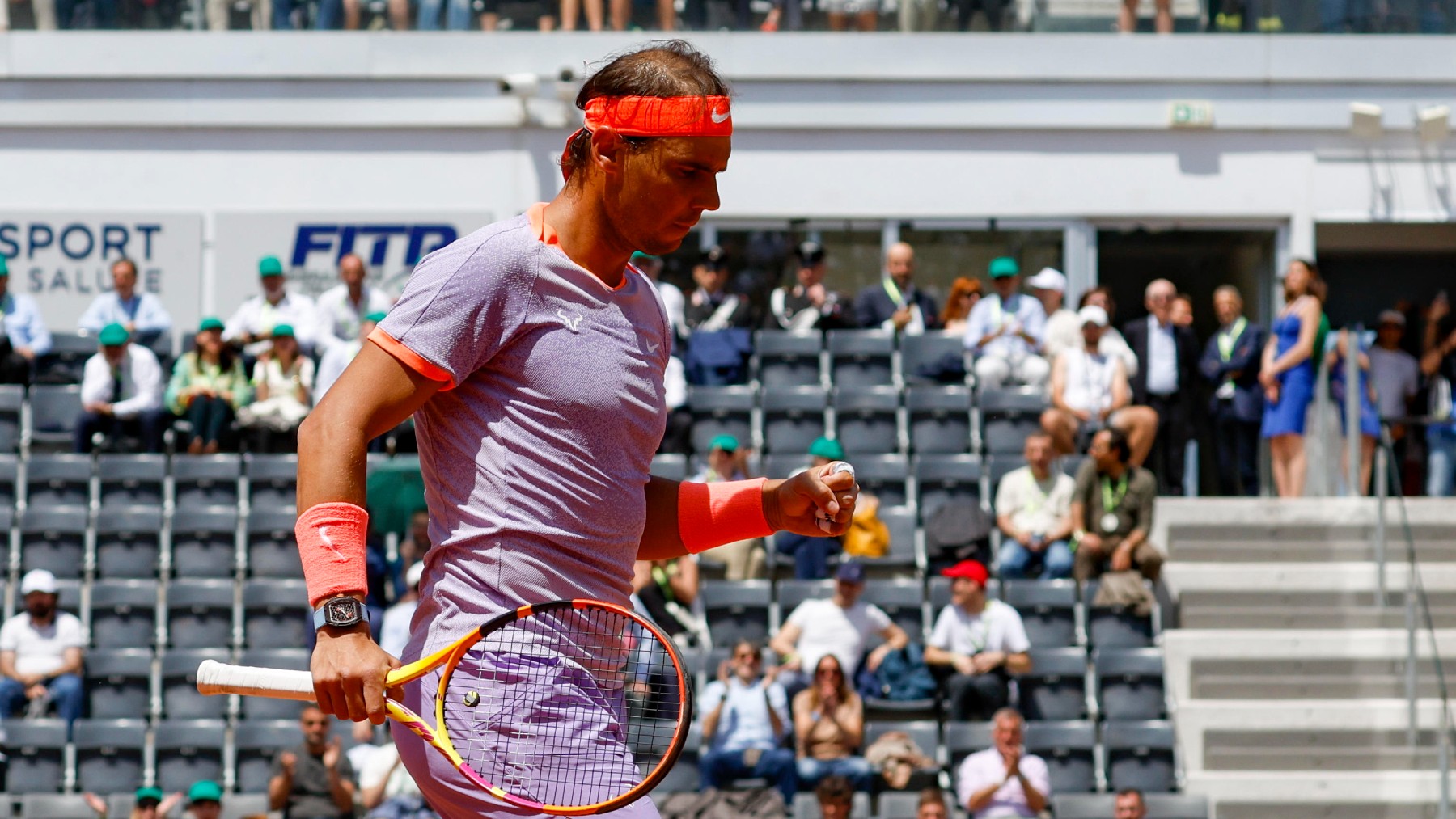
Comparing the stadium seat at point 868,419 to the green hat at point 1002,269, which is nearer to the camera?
the stadium seat at point 868,419

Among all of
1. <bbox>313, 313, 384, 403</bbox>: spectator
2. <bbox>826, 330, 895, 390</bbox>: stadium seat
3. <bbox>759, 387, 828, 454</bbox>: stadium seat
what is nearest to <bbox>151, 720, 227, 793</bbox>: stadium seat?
<bbox>313, 313, 384, 403</bbox>: spectator

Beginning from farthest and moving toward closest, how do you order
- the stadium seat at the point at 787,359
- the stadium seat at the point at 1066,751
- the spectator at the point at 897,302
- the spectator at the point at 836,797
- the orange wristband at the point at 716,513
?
the spectator at the point at 897,302
the stadium seat at the point at 787,359
the stadium seat at the point at 1066,751
the spectator at the point at 836,797
the orange wristband at the point at 716,513

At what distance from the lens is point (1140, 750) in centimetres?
1047

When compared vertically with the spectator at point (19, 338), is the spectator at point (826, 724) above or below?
below

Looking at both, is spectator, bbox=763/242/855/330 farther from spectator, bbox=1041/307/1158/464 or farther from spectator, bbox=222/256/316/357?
spectator, bbox=222/256/316/357

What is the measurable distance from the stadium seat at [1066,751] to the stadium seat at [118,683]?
17.0 feet

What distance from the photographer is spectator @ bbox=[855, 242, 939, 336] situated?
13414 millimetres

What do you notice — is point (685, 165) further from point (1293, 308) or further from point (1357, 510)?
point (1293, 308)

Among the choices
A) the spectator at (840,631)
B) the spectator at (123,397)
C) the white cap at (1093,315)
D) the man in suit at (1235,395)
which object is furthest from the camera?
the man in suit at (1235,395)

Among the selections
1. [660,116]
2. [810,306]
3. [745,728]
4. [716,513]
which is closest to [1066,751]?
[745,728]

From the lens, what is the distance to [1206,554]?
39.1 ft

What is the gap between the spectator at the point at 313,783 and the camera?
10008 millimetres

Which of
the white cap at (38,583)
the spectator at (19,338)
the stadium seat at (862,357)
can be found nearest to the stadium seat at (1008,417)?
the stadium seat at (862,357)

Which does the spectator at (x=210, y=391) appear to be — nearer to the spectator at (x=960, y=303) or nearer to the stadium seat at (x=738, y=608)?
the stadium seat at (x=738, y=608)
